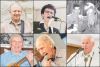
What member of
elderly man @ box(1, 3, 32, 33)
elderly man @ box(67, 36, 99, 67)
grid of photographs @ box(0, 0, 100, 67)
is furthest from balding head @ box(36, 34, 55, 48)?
elderly man @ box(67, 36, 99, 67)

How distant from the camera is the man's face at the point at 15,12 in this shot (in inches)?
84.0

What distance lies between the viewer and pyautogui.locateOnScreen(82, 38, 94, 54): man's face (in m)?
2.14

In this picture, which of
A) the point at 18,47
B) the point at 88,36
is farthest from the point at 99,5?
the point at 18,47

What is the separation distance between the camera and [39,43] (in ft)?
7.02

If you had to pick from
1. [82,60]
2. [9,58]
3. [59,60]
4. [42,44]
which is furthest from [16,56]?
[82,60]

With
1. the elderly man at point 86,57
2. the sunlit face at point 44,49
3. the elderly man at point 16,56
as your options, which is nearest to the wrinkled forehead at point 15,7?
the elderly man at point 16,56

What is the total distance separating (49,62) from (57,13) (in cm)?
40

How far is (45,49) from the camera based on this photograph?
214 centimetres

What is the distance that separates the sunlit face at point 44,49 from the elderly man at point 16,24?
0.47ft

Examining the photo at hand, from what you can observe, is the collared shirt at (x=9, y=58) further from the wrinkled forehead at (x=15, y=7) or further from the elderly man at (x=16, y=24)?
the wrinkled forehead at (x=15, y=7)

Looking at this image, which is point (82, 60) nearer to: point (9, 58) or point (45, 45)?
point (45, 45)

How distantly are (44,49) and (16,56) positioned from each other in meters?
0.23

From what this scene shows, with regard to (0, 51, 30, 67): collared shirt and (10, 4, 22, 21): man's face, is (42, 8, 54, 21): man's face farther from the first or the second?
(0, 51, 30, 67): collared shirt

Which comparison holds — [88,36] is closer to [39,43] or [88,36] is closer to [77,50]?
[77,50]
